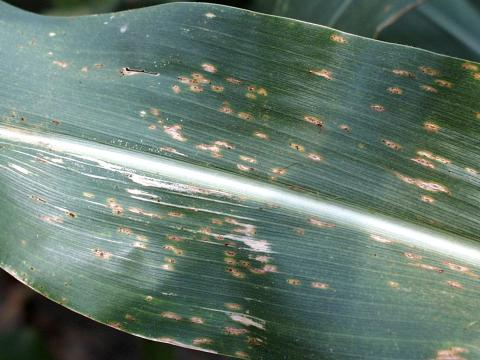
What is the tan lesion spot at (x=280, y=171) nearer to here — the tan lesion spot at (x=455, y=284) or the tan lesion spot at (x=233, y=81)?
the tan lesion spot at (x=233, y=81)

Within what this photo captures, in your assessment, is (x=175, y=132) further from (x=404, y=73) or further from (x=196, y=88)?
(x=404, y=73)

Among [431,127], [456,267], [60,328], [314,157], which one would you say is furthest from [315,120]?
[60,328]

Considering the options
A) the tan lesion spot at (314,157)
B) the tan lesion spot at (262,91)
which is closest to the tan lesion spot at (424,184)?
the tan lesion spot at (314,157)

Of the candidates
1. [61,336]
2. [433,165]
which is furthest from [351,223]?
[61,336]

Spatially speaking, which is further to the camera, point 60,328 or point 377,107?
point 60,328

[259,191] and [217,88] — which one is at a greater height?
[217,88]

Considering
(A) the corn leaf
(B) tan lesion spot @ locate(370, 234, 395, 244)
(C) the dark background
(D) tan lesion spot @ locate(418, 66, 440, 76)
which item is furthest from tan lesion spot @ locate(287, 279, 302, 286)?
(C) the dark background

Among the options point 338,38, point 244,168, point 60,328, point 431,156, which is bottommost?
point 60,328

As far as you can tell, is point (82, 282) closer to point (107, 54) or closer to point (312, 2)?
point (107, 54)
